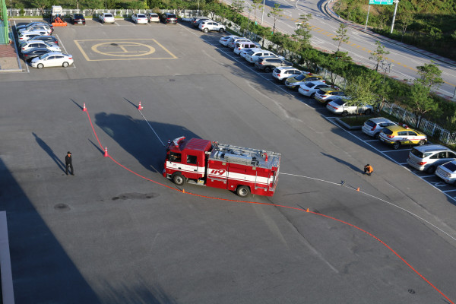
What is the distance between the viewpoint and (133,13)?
72.0m

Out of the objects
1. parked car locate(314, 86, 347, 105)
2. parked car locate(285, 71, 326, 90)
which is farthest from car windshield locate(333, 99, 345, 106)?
parked car locate(285, 71, 326, 90)

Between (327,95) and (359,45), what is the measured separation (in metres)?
30.6

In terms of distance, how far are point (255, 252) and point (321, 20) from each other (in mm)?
69046

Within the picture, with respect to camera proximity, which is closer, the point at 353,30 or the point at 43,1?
the point at 43,1

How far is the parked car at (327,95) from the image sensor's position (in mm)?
41656

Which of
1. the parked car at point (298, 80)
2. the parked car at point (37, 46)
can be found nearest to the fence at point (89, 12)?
the parked car at point (37, 46)

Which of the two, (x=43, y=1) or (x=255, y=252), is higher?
(x=43, y=1)

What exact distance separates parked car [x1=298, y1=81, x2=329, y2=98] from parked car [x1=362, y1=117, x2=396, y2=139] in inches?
312

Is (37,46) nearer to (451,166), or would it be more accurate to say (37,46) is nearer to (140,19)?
(140,19)

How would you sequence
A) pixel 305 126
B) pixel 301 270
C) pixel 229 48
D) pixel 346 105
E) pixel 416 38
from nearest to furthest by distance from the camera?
pixel 301 270, pixel 305 126, pixel 346 105, pixel 229 48, pixel 416 38

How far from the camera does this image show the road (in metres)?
56.1

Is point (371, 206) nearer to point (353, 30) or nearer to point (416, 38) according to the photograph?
point (416, 38)

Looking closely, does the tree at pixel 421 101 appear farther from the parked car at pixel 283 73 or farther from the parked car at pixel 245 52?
the parked car at pixel 245 52

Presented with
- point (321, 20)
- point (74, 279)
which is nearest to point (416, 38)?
point (321, 20)
